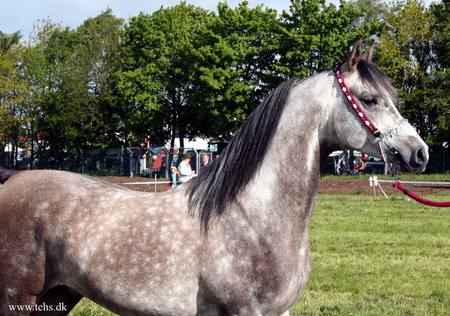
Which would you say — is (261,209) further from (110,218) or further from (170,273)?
(110,218)

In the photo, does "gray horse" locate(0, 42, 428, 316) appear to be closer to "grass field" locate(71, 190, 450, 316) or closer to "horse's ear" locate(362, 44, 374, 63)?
"horse's ear" locate(362, 44, 374, 63)

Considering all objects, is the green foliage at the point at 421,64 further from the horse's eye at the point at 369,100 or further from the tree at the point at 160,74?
the horse's eye at the point at 369,100

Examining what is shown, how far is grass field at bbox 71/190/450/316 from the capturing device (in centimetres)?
707

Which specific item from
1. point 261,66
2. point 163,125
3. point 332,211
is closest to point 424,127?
point 261,66

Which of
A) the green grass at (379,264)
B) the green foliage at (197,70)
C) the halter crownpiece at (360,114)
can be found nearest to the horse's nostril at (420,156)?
the halter crownpiece at (360,114)

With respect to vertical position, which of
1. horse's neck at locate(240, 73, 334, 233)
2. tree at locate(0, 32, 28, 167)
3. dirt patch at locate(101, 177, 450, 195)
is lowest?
dirt patch at locate(101, 177, 450, 195)

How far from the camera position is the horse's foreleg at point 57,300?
13.9 ft

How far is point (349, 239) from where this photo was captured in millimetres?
12039

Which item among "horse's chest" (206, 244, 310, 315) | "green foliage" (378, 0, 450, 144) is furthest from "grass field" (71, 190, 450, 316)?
"green foliage" (378, 0, 450, 144)

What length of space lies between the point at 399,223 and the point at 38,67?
139ft

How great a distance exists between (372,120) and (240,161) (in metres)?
0.86

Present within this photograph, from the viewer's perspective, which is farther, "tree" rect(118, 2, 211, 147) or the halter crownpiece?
"tree" rect(118, 2, 211, 147)

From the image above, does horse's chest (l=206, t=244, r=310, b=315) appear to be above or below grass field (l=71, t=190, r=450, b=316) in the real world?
above

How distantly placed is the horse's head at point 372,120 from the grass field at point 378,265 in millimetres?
3431
